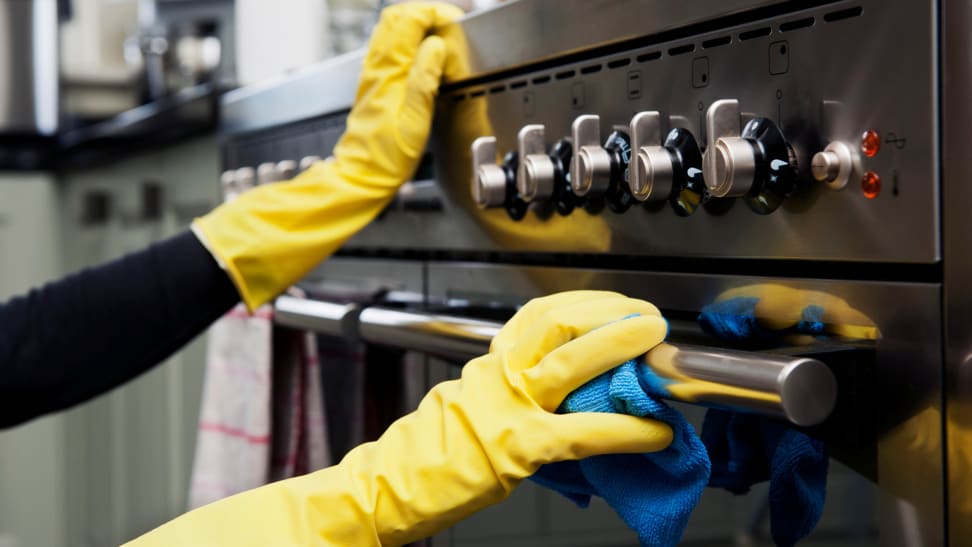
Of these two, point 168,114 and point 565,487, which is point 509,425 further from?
point 168,114

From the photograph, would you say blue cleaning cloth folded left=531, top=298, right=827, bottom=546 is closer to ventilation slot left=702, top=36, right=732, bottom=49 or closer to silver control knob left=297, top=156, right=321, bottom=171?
ventilation slot left=702, top=36, right=732, bottom=49

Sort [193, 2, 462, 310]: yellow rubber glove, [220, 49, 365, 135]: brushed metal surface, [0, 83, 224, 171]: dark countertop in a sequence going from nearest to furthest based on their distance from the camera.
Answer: [193, 2, 462, 310]: yellow rubber glove, [220, 49, 365, 135]: brushed metal surface, [0, 83, 224, 171]: dark countertop

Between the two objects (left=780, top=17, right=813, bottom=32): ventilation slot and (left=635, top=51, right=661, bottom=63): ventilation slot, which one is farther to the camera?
(left=635, top=51, right=661, bottom=63): ventilation slot

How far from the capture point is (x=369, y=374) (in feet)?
3.37

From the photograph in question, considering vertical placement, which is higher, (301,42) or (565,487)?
(301,42)

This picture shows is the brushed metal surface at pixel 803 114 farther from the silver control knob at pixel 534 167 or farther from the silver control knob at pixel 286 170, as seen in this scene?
the silver control knob at pixel 286 170

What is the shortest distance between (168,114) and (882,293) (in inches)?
48.4

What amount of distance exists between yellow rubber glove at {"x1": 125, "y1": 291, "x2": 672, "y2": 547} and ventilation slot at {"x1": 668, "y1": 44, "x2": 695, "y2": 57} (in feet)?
0.47

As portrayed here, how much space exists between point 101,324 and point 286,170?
24 cm

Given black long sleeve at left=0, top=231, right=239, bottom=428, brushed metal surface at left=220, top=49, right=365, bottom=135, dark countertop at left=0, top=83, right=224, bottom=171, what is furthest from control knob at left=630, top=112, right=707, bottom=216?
dark countertop at left=0, top=83, right=224, bottom=171

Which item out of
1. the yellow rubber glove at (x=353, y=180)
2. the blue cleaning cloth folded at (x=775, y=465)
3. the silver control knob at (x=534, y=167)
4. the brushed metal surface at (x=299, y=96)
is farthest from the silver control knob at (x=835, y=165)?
the brushed metal surface at (x=299, y=96)

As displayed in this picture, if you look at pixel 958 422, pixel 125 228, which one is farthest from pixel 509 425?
pixel 125 228

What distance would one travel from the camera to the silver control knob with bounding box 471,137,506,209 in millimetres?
766

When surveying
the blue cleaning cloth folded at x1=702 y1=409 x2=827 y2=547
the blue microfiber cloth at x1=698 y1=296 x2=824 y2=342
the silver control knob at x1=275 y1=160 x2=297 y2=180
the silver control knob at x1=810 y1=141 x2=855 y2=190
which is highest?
the silver control knob at x1=275 y1=160 x2=297 y2=180
